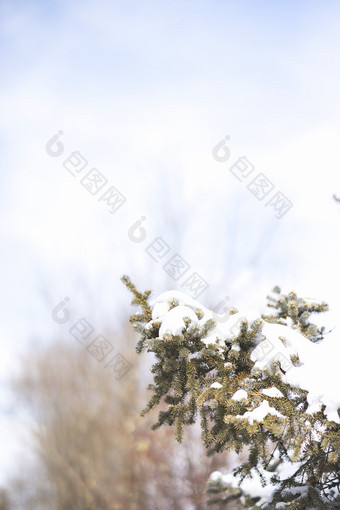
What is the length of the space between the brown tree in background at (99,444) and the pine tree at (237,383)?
6.49m

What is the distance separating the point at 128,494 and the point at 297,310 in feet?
24.5

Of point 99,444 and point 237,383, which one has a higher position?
point 99,444

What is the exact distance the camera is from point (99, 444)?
10953mm

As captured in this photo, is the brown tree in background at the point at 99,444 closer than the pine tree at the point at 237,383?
No

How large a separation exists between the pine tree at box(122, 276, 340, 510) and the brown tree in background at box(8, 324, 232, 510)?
6.49 m

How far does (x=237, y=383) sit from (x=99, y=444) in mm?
9389

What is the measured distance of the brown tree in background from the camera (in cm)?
901

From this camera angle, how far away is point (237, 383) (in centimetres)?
256

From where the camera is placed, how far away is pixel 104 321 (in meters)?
12.4

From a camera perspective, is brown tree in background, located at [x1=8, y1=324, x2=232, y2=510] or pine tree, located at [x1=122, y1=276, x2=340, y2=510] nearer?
pine tree, located at [x1=122, y1=276, x2=340, y2=510]

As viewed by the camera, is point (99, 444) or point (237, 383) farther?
point (99, 444)

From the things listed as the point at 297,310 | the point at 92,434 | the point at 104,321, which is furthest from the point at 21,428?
the point at 297,310

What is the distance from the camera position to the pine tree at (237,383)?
7.60ft

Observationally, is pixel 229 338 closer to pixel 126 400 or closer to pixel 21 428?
pixel 126 400
